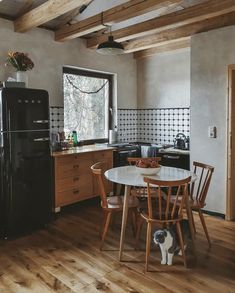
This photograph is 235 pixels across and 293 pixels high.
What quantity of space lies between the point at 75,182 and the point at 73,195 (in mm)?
188

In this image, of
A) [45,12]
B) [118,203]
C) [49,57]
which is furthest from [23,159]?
[49,57]

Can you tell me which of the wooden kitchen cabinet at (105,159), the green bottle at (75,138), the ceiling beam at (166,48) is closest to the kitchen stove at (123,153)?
the wooden kitchen cabinet at (105,159)

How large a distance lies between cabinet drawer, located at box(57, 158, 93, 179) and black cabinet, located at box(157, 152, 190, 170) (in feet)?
3.91

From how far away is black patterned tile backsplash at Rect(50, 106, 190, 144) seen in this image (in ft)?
16.6

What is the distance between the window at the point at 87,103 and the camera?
15.4 ft

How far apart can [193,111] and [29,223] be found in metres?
2.66

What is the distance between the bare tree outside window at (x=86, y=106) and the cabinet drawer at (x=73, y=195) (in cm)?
107

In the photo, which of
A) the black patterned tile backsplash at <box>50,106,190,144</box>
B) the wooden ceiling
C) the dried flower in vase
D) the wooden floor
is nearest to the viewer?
the wooden floor

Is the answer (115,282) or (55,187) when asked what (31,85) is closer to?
(55,187)

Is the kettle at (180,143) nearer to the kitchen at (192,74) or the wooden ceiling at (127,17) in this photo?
the kitchen at (192,74)

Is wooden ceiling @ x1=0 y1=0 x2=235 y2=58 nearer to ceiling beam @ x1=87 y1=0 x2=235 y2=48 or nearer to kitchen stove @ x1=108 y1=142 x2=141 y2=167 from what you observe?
ceiling beam @ x1=87 y1=0 x2=235 y2=48

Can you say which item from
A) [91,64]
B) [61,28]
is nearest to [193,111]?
[91,64]

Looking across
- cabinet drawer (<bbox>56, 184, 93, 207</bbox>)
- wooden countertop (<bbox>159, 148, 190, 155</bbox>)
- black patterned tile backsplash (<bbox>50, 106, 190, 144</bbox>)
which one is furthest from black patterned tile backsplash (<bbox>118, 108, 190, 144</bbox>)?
cabinet drawer (<bbox>56, 184, 93, 207</bbox>)

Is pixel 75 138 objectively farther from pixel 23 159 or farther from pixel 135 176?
pixel 135 176
